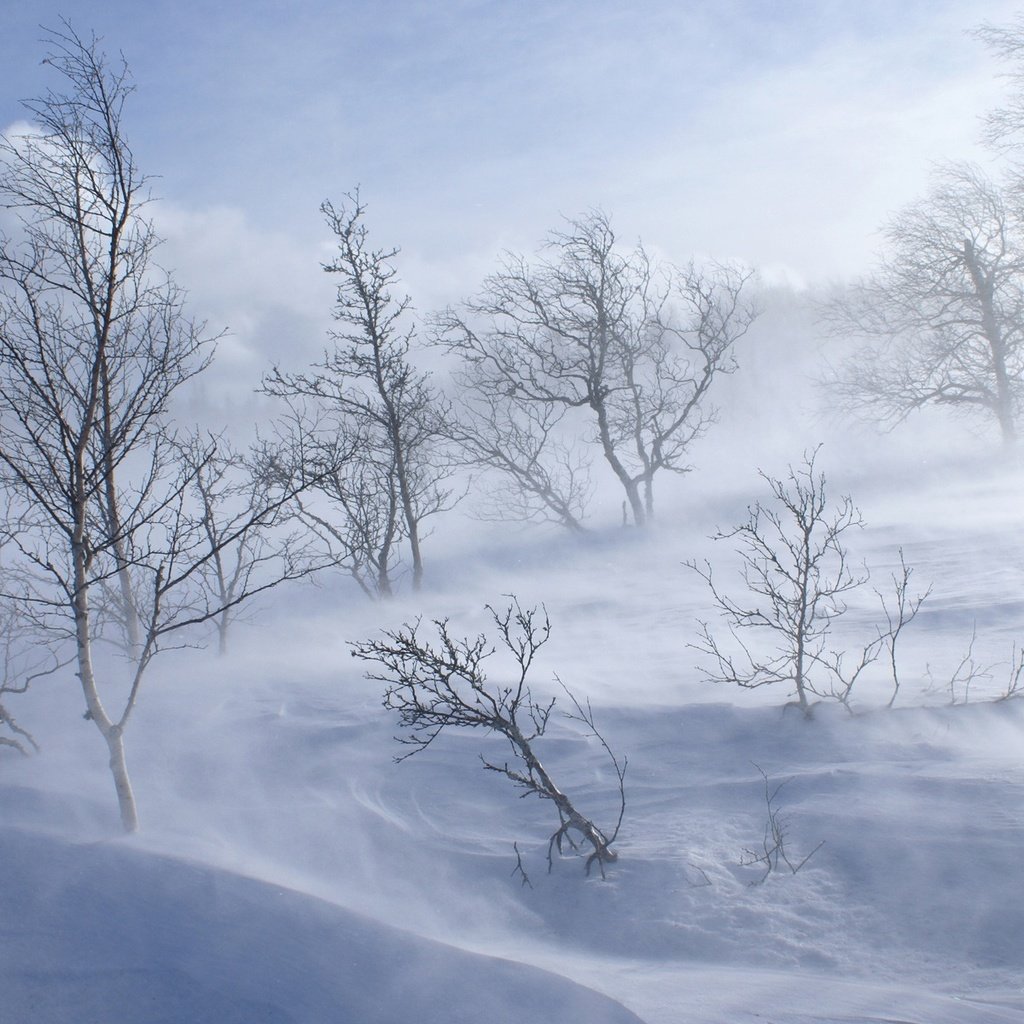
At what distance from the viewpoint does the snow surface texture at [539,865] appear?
3900 millimetres

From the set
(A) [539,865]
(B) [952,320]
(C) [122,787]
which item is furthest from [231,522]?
(B) [952,320]

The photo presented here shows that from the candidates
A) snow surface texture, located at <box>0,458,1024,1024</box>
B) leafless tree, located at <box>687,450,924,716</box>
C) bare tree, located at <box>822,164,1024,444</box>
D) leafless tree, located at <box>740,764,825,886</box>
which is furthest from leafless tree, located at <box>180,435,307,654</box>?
bare tree, located at <box>822,164,1024,444</box>

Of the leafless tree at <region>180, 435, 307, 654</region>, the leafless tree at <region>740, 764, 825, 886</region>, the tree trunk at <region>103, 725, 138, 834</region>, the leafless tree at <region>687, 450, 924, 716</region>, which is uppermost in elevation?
the leafless tree at <region>180, 435, 307, 654</region>

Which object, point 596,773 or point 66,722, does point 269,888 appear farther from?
point 66,722

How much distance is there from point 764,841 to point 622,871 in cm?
90

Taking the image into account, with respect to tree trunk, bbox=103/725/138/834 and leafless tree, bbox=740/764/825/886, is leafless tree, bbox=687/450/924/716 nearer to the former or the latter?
leafless tree, bbox=740/764/825/886

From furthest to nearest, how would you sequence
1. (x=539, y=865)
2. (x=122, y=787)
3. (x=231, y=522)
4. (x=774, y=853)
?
(x=231, y=522) → (x=122, y=787) → (x=539, y=865) → (x=774, y=853)

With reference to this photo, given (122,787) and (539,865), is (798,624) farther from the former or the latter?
(122,787)

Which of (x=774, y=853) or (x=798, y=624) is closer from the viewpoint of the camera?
(x=774, y=853)

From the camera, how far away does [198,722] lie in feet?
28.9

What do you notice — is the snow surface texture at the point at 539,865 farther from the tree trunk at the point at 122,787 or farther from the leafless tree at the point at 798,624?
the leafless tree at the point at 798,624

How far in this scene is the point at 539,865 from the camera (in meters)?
5.61

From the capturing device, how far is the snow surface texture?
3.90 meters

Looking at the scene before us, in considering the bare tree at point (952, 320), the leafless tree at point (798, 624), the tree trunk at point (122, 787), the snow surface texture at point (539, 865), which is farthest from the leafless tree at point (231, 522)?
the bare tree at point (952, 320)
